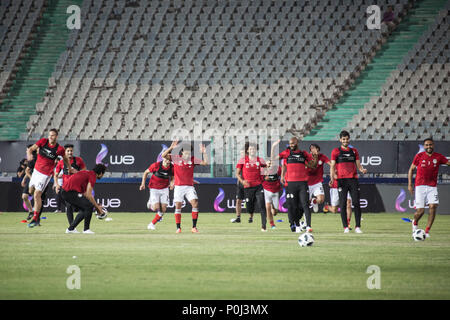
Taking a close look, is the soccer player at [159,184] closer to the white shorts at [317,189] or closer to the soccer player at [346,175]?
the white shorts at [317,189]

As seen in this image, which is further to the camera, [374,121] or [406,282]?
[374,121]

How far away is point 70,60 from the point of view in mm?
36594

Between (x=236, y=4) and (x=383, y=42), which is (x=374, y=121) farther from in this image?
(x=236, y=4)

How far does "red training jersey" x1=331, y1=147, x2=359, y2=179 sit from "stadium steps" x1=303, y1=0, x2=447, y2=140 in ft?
43.6

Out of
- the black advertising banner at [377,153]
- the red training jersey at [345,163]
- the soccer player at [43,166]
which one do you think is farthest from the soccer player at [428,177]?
the black advertising banner at [377,153]

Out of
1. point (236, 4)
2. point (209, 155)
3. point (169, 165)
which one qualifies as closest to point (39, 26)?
point (236, 4)

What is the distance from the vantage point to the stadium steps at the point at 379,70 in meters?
32.7

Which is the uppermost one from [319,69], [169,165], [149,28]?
[149,28]

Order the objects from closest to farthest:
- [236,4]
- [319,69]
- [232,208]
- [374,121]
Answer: [232,208]
[374,121]
[319,69]
[236,4]

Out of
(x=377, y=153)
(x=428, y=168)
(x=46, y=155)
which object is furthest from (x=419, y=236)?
(x=377, y=153)

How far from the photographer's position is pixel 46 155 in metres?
19.3
